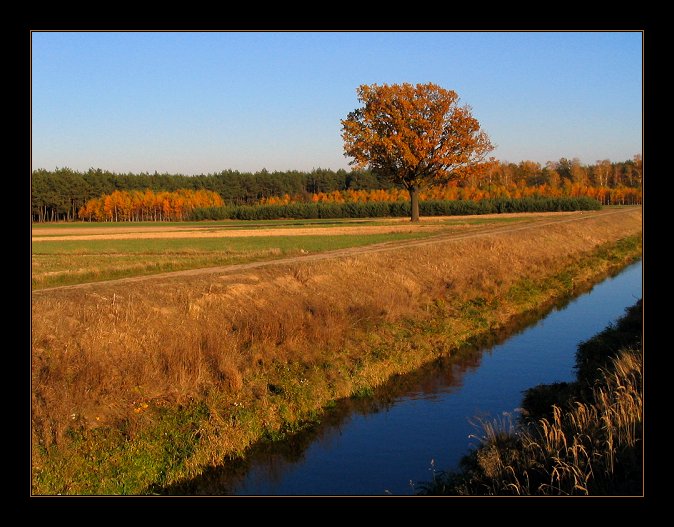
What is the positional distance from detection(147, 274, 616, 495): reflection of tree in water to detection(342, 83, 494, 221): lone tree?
4368cm

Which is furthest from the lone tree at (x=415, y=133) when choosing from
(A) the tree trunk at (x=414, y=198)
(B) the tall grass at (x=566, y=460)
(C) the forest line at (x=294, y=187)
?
(B) the tall grass at (x=566, y=460)

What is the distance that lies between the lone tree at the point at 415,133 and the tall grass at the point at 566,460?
5541cm

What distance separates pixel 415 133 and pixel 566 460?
5818 cm

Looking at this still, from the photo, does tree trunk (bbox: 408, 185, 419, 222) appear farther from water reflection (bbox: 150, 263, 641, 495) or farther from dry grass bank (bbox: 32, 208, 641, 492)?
water reflection (bbox: 150, 263, 641, 495)

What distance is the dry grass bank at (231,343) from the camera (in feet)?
47.4

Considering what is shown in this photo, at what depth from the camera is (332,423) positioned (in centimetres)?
1616

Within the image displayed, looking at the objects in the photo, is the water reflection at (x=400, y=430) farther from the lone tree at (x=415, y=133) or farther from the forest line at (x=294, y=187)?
the forest line at (x=294, y=187)

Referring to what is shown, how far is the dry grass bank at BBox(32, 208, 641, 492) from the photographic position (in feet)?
47.4

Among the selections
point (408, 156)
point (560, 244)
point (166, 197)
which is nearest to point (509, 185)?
point (166, 197)

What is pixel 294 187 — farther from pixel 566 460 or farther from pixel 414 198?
pixel 566 460

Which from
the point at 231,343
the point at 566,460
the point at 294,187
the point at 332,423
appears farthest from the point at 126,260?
the point at 294,187

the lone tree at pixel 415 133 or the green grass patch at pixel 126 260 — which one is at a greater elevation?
the lone tree at pixel 415 133
